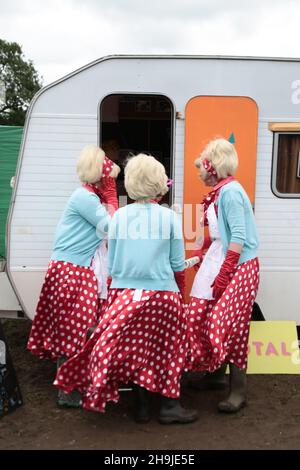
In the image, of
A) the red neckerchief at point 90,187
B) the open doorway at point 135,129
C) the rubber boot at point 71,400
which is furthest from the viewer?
the open doorway at point 135,129

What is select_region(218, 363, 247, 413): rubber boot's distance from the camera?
3.60 m

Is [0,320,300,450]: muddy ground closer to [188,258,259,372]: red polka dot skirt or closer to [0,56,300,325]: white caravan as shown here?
[188,258,259,372]: red polka dot skirt

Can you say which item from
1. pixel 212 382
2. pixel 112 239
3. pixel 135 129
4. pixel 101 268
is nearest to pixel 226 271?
pixel 112 239

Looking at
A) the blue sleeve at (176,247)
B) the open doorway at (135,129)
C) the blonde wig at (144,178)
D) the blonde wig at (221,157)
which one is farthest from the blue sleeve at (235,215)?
the open doorway at (135,129)

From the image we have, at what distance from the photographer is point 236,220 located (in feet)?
11.0

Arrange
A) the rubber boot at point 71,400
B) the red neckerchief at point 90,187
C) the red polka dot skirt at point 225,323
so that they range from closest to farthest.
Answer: the red polka dot skirt at point 225,323
the red neckerchief at point 90,187
the rubber boot at point 71,400

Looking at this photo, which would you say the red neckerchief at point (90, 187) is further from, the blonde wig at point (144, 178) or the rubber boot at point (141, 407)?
the rubber boot at point (141, 407)

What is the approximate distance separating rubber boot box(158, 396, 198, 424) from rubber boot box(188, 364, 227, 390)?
62 cm

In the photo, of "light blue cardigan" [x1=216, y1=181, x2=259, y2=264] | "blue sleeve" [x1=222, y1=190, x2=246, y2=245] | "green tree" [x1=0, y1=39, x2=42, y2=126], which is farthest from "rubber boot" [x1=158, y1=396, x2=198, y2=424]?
"green tree" [x1=0, y1=39, x2=42, y2=126]

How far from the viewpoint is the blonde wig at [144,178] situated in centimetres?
316

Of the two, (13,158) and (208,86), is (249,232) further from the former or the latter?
(13,158)

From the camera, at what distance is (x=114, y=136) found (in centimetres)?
603

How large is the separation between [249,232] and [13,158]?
6240 millimetres

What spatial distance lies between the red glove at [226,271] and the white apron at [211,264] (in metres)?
0.16
